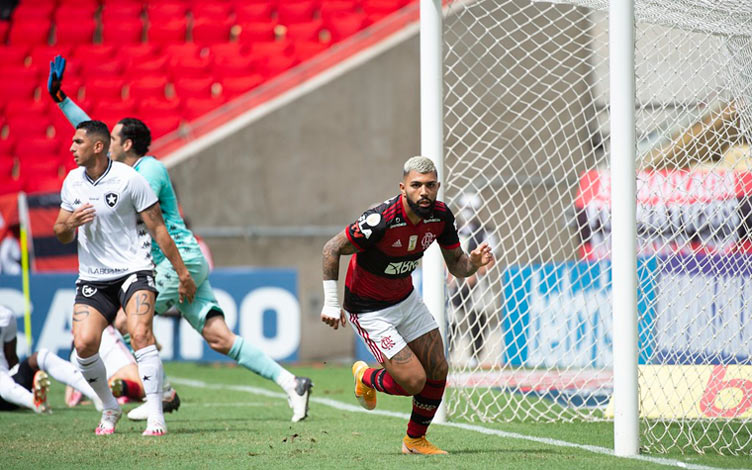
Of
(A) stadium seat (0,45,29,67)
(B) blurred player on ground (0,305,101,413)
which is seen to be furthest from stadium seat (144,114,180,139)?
(B) blurred player on ground (0,305,101,413)

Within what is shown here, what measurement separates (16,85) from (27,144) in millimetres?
1524

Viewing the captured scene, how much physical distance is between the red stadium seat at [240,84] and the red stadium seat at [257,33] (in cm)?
93

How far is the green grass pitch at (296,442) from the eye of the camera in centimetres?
509

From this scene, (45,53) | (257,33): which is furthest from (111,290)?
(45,53)

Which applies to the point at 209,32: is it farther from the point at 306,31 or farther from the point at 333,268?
the point at 333,268

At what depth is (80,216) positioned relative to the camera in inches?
242

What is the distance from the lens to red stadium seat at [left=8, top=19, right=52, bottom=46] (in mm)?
17281

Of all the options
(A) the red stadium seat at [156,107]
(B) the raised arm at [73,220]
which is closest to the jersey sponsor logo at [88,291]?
(B) the raised arm at [73,220]

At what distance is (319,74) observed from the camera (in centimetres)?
1357

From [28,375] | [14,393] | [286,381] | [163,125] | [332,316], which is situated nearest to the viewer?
[332,316]

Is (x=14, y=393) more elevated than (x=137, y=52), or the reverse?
(x=137, y=52)

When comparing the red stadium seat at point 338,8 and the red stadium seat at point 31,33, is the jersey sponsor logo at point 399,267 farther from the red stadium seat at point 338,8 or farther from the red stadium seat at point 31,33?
the red stadium seat at point 31,33

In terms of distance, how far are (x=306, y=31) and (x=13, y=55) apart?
16.7 ft

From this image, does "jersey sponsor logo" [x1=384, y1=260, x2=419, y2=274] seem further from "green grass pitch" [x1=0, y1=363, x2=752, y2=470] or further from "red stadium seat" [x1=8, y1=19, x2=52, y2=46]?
"red stadium seat" [x1=8, y1=19, x2=52, y2=46]
